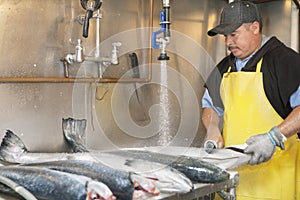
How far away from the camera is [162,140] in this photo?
8.48 ft

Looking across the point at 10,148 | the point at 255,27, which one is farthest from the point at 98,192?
the point at 255,27

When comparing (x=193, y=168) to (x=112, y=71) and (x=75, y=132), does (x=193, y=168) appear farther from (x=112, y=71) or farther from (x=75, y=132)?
(x=112, y=71)

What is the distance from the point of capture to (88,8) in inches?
79.1

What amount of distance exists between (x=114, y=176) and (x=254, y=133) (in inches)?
39.3

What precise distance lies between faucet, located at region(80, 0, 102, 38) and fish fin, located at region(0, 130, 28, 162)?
1.99 ft

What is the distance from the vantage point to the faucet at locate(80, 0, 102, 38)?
1960 mm

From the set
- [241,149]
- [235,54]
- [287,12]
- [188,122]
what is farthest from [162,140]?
[287,12]

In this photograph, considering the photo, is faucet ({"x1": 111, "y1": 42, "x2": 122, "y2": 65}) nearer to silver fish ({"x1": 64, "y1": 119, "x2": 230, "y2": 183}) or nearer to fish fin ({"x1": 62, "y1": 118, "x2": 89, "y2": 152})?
fish fin ({"x1": 62, "y1": 118, "x2": 89, "y2": 152})

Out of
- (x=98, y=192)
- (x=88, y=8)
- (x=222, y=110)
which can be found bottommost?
(x=98, y=192)

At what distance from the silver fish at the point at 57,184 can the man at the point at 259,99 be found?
3.03ft

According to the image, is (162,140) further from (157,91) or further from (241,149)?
(241,149)

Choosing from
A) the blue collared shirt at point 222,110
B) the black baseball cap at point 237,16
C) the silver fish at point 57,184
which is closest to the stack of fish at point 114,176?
the silver fish at point 57,184

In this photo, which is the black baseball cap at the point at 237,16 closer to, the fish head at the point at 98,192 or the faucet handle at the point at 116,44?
the faucet handle at the point at 116,44

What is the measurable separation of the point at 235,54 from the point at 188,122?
86 centimetres
